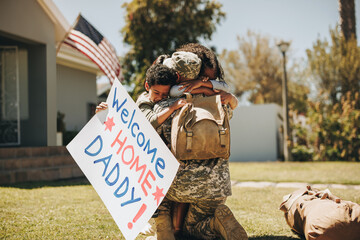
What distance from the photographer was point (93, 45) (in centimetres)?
747

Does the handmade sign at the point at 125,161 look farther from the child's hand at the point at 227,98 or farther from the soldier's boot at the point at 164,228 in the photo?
the child's hand at the point at 227,98

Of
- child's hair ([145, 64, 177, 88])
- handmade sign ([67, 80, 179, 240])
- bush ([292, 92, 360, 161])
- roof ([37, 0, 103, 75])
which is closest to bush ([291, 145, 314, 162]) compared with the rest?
bush ([292, 92, 360, 161])

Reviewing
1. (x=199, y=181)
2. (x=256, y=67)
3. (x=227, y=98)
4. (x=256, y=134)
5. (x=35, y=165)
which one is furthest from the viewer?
(x=256, y=67)

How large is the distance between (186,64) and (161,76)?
0.21 metres

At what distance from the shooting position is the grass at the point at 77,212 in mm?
2662

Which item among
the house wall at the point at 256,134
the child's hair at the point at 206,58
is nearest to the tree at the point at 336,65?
the house wall at the point at 256,134

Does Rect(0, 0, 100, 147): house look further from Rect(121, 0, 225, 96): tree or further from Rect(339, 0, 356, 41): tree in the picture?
Rect(339, 0, 356, 41): tree

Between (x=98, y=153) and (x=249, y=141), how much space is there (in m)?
10.6

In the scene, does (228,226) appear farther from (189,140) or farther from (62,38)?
(62,38)

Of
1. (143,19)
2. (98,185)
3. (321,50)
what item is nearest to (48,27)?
(98,185)

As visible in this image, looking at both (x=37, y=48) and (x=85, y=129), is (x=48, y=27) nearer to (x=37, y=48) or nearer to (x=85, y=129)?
(x=37, y=48)

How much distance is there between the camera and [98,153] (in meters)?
2.06

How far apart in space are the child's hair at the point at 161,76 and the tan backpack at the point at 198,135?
243 mm

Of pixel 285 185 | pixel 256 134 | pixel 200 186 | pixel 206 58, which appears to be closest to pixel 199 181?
pixel 200 186
